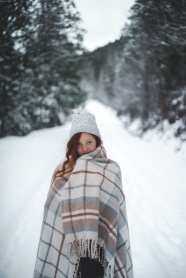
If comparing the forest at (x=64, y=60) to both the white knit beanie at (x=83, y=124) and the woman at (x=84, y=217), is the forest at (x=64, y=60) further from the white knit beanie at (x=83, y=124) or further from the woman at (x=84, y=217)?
the woman at (x=84, y=217)

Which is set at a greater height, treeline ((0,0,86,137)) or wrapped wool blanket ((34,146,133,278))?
treeline ((0,0,86,137))

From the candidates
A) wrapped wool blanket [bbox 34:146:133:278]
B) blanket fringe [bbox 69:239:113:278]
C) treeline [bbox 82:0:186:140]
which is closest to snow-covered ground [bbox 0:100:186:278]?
wrapped wool blanket [bbox 34:146:133:278]

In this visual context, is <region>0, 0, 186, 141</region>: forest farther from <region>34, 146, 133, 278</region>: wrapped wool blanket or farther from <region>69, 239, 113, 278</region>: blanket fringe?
<region>69, 239, 113, 278</region>: blanket fringe

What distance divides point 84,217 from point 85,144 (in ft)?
1.80

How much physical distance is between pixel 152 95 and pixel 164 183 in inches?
387

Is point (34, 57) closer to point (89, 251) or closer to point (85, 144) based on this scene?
point (85, 144)

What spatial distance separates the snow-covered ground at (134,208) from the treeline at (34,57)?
3.13m

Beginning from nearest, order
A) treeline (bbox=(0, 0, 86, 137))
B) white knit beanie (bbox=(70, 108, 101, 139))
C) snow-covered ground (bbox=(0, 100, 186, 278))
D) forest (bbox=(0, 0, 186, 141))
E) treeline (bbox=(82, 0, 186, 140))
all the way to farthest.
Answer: white knit beanie (bbox=(70, 108, 101, 139)) → snow-covered ground (bbox=(0, 100, 186, 278)) → treeline (bbox=(82, 0, 186, 140)) → forest (bbox=(0, 0, 186, 141)) → treeline (bbox=(0, 0, 86, 137))

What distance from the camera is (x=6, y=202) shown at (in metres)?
4.32

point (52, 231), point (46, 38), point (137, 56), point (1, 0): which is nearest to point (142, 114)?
point (137, 56)

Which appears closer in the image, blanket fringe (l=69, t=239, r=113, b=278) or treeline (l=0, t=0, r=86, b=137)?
blanket fringe (l=69, t=239, r=113, b=278)

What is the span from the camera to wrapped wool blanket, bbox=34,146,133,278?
1517 mm

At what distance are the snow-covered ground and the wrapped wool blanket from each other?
128 centimetres

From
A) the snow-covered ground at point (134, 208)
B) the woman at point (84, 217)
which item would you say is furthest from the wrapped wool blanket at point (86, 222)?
the snow-covered ground at point (134, 208)
